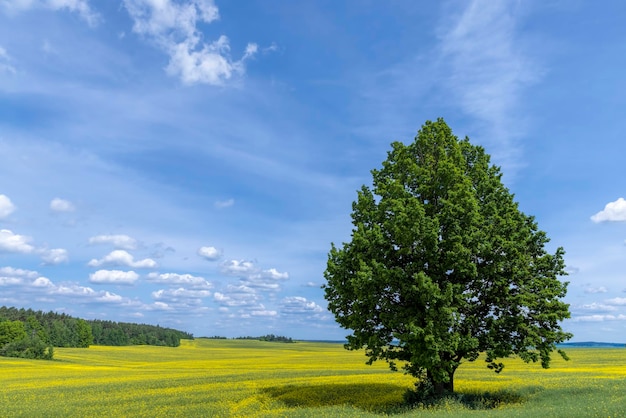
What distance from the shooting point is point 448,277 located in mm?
26656

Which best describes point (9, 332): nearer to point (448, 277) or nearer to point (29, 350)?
point (29, 350)

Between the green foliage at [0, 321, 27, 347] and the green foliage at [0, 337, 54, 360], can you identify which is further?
the green foliage at [0, 321, 27, 347]

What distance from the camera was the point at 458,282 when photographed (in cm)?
2677

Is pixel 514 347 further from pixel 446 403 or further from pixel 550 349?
pixel 446 403

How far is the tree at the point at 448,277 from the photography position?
25.0 metres

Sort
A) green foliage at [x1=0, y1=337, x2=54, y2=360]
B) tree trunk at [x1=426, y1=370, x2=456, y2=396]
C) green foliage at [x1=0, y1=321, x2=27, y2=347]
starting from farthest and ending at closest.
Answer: green foliage at [x1=0, y1=321, x2=27, y2=347]
green foliage at [x1=0, y1=337, x2=54, y2=360]
tree trunk at [x1=426, y1=370, x2=456, y2=396]

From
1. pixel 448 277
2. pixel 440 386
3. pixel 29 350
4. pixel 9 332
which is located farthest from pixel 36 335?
pixel 448 277

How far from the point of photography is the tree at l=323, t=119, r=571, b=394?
985 inches

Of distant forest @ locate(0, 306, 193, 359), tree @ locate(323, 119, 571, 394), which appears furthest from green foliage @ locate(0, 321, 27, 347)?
tree @ locate(323, 119, 571, 394)

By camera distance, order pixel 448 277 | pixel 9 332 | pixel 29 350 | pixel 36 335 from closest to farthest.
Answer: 1. pixel 448 277
2. pixel 29 350
3. pixel 9 332
4. pixel 36 335

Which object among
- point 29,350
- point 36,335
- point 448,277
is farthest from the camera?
point 36,335

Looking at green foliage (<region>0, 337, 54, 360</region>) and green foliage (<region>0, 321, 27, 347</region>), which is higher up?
green foliage (<region>0, 321, 27, 347</region>)

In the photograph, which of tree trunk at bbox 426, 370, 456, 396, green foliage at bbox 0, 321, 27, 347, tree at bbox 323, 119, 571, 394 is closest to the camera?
tree at bbox 323, 119, 571, 394

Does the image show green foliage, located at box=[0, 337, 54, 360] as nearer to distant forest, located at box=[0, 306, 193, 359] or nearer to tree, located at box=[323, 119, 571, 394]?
distant forest, located at box=[0, 306, 193, 359]
